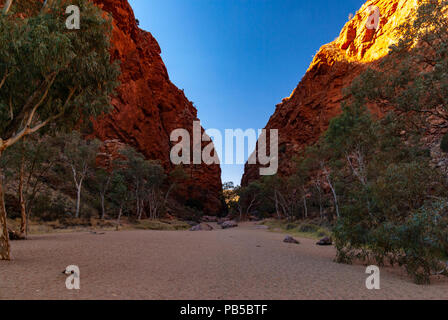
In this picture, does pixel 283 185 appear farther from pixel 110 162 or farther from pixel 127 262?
pixel 127 262

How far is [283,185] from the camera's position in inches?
1815

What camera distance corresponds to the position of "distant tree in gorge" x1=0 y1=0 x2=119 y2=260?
701 centimetres

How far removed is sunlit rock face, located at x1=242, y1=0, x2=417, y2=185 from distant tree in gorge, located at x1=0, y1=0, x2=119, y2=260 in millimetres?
46750

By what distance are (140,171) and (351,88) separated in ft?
99.3

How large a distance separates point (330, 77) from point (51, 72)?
56227mm

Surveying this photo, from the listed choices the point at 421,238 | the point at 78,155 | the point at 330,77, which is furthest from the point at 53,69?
the point at 330,77

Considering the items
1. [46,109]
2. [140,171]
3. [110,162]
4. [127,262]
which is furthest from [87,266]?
[110,162]

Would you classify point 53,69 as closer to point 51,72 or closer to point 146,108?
point 51,72

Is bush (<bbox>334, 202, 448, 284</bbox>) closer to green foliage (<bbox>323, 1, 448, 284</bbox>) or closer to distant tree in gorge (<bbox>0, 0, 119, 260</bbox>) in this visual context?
green foliage (<bbox>323, 1, 448, 284</bbox>)

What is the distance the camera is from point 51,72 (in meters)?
8.36

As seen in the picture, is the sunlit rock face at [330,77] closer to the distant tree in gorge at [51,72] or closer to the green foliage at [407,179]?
the green foliage at [407,179]

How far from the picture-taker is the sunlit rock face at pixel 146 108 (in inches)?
1826

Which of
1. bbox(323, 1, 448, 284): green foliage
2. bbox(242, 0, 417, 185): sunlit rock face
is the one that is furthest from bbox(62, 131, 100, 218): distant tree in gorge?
bbox(242, 0, 417, 185): sunlit rock face

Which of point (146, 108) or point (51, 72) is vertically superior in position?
point (146, 108)
